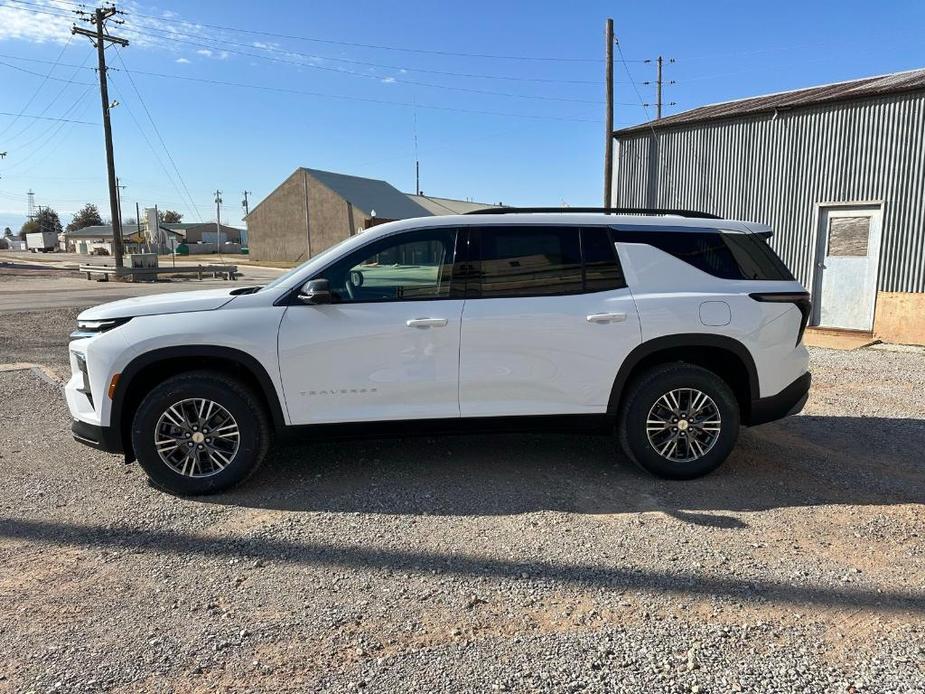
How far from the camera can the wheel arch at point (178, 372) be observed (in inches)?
169

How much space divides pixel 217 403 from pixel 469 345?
168 centimetres

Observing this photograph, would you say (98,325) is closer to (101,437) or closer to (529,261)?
(101,437)

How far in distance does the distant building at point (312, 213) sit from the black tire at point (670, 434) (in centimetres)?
5060

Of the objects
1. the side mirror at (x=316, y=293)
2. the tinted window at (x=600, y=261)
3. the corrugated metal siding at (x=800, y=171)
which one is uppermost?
the corrugated metal siding at (x=800, y=171)

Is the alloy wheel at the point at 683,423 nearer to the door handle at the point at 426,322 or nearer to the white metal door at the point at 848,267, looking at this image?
the door handle at the point at 426,322

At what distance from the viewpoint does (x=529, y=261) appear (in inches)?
183

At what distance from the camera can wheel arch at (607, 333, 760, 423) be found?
4.62 m

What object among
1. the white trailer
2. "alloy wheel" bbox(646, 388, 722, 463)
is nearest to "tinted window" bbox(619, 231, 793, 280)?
"alloy wheel" bbox(646, 388, 722, 463)

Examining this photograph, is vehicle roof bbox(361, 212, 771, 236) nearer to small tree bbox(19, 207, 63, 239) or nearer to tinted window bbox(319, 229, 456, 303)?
tinted window bbox(319, 229, 456, 303)

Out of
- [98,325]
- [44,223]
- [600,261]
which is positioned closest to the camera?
[98,325]

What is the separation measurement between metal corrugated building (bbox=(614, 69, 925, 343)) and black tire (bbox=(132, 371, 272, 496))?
1128 cm

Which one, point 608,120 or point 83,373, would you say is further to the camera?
point 608,120

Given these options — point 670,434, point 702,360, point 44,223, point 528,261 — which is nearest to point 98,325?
point 528,261

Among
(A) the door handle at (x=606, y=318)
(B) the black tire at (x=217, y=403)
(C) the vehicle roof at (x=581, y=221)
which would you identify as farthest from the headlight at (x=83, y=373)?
(A) the door handle at (x=606, y=318)
